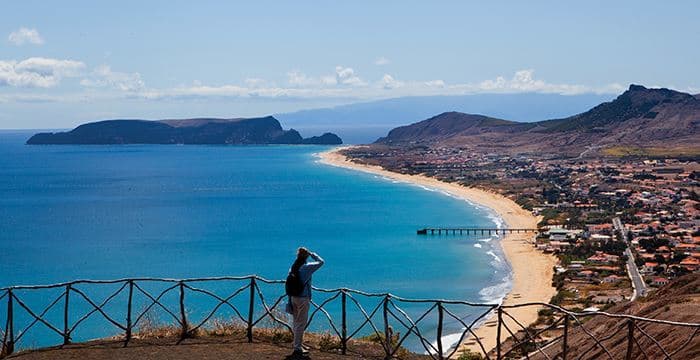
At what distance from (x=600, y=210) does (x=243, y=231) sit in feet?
112

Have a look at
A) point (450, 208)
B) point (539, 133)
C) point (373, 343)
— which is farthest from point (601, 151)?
point (373, 343)

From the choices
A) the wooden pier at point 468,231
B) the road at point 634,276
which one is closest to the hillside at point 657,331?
the road at point 634,276

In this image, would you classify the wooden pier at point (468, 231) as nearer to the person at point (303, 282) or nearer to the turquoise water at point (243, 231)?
the turquoise water at point (243, 231)

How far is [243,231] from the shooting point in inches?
2680

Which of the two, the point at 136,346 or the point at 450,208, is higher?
the point at 136,346

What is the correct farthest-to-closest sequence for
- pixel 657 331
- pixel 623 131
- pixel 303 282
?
pixel 623 131 → pixel 657 331 → pixel 303 282

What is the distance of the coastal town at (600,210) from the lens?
43375mm

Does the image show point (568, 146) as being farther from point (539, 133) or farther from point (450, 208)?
point (450, 208)

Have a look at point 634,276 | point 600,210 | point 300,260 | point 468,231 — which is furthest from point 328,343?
point 600,210

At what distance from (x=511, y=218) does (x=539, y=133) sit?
113 m

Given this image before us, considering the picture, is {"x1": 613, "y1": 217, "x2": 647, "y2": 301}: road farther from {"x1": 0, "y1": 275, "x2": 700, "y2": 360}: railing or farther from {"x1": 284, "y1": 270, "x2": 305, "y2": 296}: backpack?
{"x1": 284, "y1": 270, "x2": 305, "y2": 296}: backpack

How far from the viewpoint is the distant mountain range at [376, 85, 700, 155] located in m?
147

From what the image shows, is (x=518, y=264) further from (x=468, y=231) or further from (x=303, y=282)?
(x=303, y=282)

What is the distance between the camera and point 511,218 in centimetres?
7419
